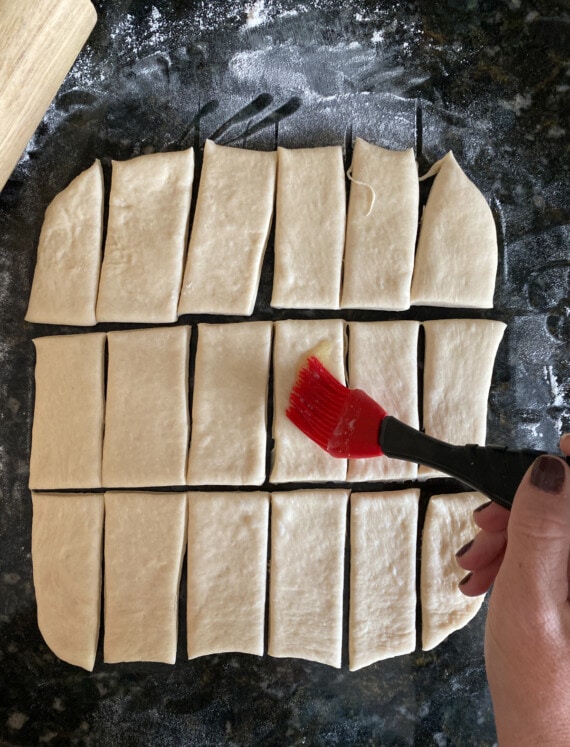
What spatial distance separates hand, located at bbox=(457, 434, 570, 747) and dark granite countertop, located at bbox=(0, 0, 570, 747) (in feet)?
2.49

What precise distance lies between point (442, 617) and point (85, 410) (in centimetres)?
127

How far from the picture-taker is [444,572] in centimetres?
180

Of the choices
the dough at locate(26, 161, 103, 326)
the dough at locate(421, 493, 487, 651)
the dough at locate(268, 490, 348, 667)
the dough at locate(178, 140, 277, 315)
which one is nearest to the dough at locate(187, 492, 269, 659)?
the dough at locate(268, 490, 348, 667)

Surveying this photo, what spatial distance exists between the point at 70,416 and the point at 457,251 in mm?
1312

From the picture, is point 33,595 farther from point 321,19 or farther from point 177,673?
point 321,19

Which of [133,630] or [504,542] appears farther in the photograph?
[133,630]

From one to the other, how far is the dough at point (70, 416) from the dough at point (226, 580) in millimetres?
385

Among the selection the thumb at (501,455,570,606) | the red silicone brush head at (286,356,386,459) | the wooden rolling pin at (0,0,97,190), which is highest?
the wooden rolling pin at (0,0,97,190)

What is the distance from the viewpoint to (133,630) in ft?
5.96

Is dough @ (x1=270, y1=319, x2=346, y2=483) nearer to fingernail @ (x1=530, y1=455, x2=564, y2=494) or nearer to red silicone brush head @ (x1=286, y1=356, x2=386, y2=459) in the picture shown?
red silicone brush head @ (x1=286, y1=356, x2=386, y2=459)

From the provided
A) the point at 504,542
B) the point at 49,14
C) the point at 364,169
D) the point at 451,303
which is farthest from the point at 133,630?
the point at 49,14

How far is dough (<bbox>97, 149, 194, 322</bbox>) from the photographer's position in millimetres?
1859

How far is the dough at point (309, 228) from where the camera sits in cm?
184

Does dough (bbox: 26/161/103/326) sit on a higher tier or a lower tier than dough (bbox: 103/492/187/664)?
higher
